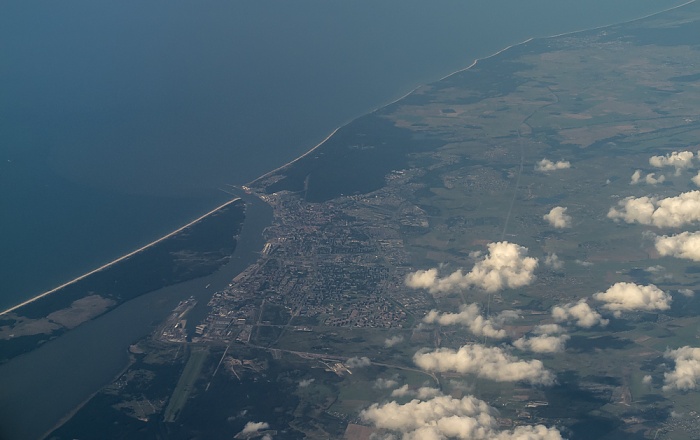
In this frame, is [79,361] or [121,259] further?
[121,259]

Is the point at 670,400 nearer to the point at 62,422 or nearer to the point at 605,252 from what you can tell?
Result: the point at 605,252

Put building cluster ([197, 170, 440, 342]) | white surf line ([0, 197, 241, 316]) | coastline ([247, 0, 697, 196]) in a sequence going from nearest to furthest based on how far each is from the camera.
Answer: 1. white surf line ([0, 197, 241, 316])
2. building cluster ([197, 170, 440, 342])
3. coastline ([247, 0, 697, 196])

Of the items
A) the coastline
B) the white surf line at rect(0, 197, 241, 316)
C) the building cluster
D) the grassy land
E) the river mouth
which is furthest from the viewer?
the coastline

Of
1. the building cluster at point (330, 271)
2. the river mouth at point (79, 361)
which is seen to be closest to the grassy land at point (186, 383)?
the building cluster at point (330, 271)

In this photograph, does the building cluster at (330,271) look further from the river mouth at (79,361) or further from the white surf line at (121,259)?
the white surf line at (121,259)

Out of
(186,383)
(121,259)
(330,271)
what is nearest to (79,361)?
(186,383)

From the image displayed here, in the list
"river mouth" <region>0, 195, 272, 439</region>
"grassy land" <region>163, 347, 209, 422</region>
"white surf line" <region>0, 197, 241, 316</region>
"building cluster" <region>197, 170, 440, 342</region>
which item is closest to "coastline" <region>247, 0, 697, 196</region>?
"building cluster" <region>197, 170, 440, 342</region>

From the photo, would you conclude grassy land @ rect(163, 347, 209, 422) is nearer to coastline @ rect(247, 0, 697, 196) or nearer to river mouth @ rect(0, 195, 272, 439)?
river mouth @ rect(0, 195, 272, 439)

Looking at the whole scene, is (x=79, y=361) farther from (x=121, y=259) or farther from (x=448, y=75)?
(x=448, y=75)

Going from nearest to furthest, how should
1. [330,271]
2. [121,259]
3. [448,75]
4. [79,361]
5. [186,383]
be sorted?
[186,383]
[79,361]
[121,259]
[330,271]
[448,75]

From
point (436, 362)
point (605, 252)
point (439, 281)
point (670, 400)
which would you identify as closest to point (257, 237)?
point (439, 281)

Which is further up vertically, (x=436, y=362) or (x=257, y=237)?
(x=257, y=237)
